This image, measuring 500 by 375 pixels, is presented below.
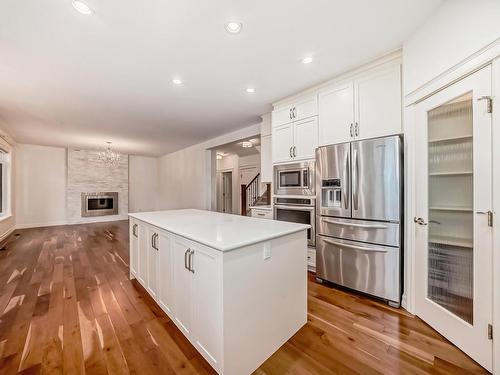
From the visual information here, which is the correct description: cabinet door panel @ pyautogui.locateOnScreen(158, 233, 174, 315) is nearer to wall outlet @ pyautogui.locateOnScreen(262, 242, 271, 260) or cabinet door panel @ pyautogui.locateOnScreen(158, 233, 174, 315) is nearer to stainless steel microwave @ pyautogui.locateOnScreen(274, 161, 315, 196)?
wall outlet @ pyautogui.locateOnScreen(262, 242, 271, 260)

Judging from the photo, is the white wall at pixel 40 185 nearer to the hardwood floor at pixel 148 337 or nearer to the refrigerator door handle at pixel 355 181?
the hardwood floor at pixel 148 337

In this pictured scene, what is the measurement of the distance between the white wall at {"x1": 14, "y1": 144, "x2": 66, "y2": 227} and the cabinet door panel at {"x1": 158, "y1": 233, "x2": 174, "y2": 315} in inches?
299

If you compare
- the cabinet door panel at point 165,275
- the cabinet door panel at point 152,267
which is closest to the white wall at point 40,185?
the cabinet door panel at point 152,267

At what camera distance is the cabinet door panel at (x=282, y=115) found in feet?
11.1

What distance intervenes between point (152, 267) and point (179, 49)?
226cm

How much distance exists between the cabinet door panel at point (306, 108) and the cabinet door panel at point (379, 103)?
0.58m

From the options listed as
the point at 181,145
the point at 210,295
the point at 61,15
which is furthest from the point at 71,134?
the point at 210,295

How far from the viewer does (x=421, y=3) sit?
1.72 m

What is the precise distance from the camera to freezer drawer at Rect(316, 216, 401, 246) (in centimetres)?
224

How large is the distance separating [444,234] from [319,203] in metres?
1.25

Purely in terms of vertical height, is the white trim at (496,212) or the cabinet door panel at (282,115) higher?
the cabinet door panel at (282,115)

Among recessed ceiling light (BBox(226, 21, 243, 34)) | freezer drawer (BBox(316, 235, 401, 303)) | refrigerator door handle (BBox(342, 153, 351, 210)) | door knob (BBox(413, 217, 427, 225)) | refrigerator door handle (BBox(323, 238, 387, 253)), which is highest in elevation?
recessed ceiling light (BBox(226, 21, 243, 34))

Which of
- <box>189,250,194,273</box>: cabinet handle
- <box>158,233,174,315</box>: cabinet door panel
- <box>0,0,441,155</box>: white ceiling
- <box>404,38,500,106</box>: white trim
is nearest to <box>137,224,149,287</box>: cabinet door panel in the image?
<box>158,233,174,315</box>: cabinet door panel

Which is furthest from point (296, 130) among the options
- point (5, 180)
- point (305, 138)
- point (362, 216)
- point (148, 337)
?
point (5, 180)
